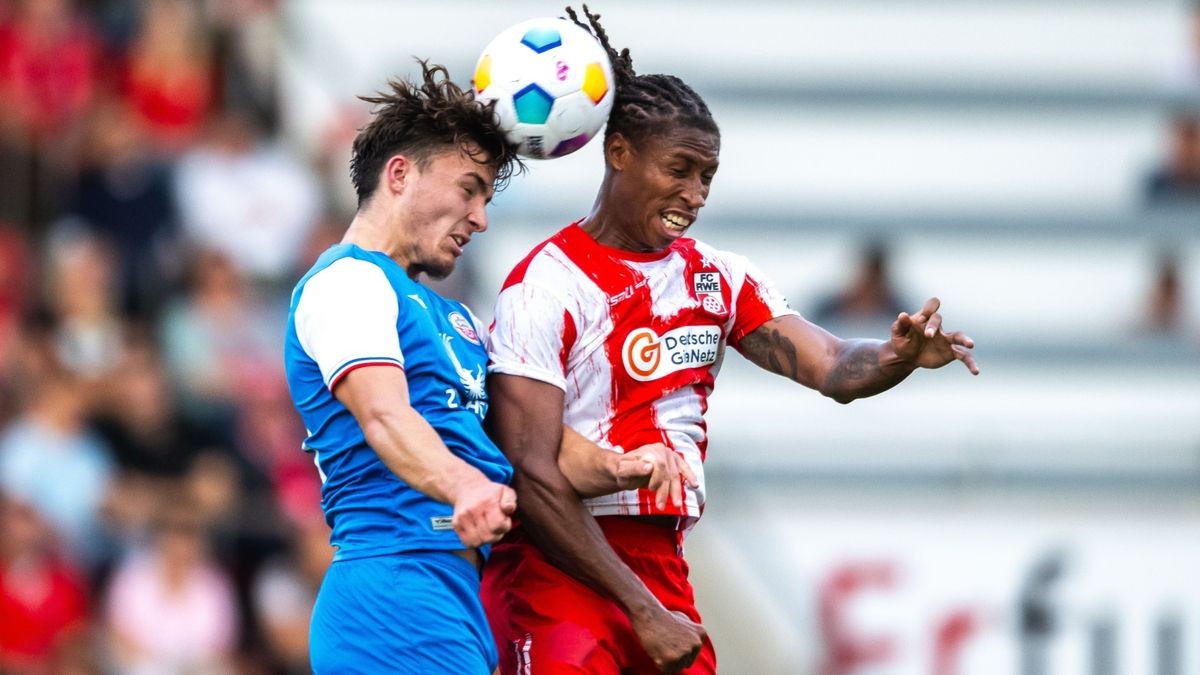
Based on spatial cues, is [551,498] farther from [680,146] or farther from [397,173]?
[680,146]

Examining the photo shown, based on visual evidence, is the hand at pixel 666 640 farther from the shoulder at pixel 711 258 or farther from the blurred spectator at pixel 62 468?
the blurred spectator at pixel 62 468

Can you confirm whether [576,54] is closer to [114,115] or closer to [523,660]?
[523,660]

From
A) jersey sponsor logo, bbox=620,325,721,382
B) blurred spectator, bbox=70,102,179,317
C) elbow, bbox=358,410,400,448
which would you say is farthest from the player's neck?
blurred spectator, bbox=70,102,179,317

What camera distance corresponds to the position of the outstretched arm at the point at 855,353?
543cm

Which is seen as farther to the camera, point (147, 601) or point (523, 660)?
point (147, 601)

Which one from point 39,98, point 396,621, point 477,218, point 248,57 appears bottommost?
point 396,621

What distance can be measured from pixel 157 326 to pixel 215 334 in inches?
17.2

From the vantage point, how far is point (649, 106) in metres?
5.69

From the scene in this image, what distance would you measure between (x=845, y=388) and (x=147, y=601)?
6.43 metres

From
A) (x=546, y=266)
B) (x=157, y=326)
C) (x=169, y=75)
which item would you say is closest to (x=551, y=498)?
(x=546, y=266)

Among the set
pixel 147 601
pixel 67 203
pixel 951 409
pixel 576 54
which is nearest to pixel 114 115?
pixel 67 203

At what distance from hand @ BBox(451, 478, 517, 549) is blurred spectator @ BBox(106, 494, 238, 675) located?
6.88 meters

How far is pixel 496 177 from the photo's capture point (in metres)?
5.46

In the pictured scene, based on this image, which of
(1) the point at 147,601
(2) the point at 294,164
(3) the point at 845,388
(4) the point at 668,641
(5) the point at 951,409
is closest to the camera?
(4) the point at 668,641
